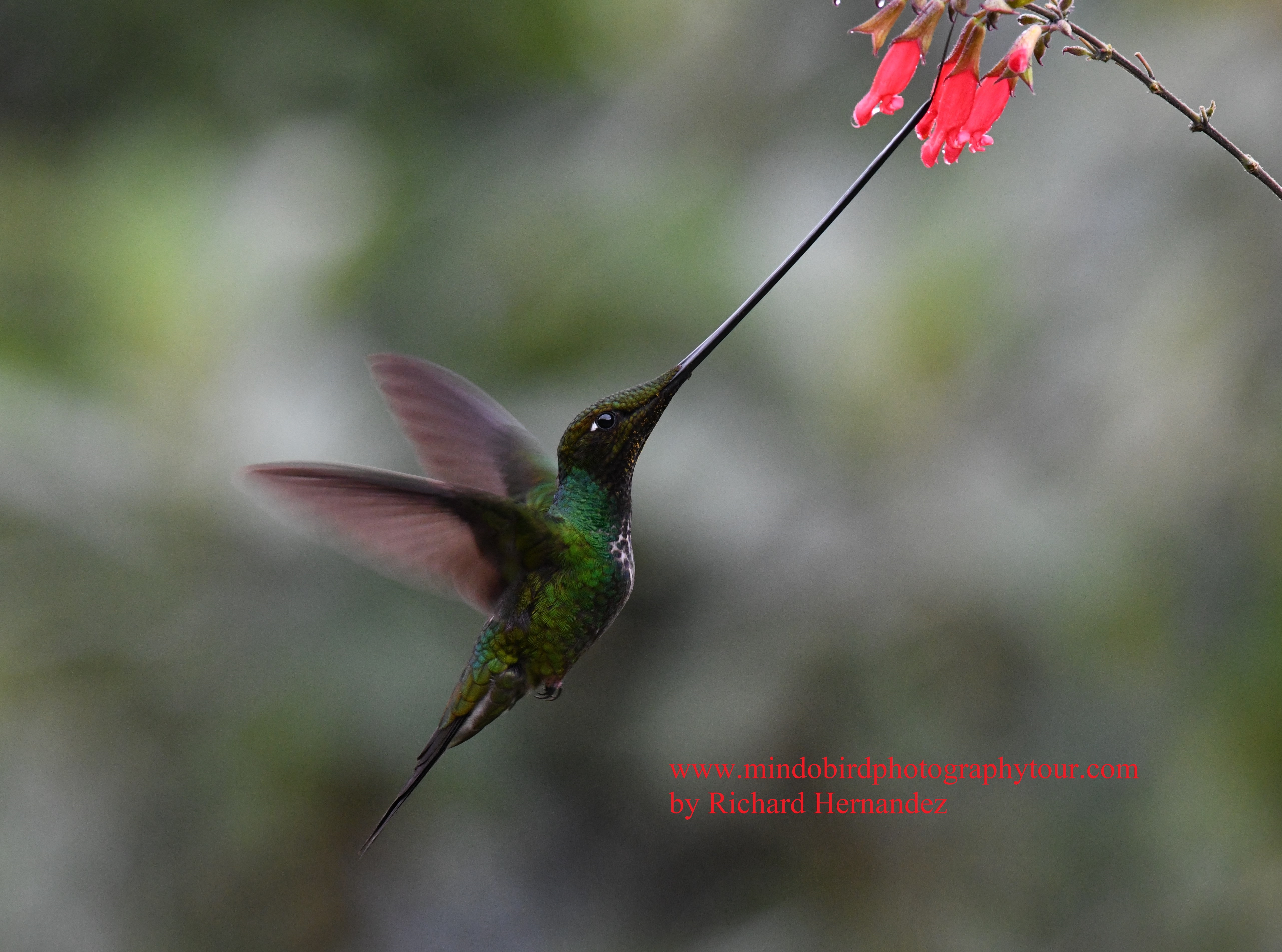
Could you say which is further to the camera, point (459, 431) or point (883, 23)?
point (459, 431)

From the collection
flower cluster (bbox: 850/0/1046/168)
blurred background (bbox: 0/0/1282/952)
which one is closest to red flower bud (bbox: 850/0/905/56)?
flower cluster (bbox: 850/0/1046/168)

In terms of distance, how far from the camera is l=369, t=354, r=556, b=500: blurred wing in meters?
0.84

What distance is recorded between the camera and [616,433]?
0.74 m

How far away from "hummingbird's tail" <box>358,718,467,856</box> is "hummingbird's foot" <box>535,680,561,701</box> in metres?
0.07

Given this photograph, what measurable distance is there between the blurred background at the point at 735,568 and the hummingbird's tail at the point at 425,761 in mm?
1193

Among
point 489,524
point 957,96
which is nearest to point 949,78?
point 957,96

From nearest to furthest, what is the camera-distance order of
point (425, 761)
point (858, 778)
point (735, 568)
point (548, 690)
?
point (425, 761) < point (548, 690) < point (858, 778) < point (735, 568)

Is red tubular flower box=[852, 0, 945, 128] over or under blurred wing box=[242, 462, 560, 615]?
over

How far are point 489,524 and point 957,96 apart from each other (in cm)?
41

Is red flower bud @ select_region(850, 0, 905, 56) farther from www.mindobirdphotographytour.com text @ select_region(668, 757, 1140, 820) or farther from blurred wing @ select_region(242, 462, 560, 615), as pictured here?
www.mindobirdphotographytour.com text @ select_region(668, 757, 1140, 820)

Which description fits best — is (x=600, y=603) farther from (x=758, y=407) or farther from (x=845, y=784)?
(x=758, y=407)

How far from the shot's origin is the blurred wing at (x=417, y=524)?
0.67m

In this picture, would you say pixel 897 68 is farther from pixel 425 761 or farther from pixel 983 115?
pixel 425 761

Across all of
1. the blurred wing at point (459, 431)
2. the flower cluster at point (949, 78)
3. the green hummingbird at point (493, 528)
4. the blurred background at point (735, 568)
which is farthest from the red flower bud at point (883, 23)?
the blurred background at point (735, 568)
